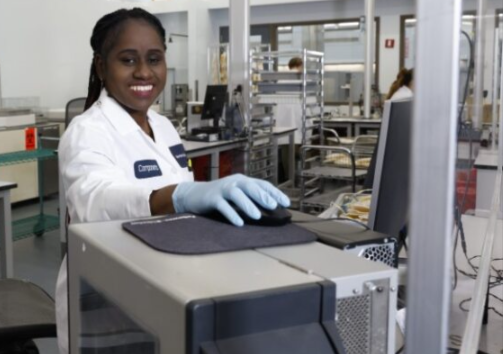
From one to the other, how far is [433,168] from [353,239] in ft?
1.18

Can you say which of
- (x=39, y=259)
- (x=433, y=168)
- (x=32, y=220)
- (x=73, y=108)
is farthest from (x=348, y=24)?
(x=433, y=168)

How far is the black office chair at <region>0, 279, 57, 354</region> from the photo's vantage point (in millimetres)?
1259

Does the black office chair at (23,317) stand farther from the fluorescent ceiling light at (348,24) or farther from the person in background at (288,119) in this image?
the fluorescent ceiling light at (348,24)

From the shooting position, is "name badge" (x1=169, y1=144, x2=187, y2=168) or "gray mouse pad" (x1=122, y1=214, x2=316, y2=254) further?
"name badge" (x1=169, y1=144, x2=187, y2=168)

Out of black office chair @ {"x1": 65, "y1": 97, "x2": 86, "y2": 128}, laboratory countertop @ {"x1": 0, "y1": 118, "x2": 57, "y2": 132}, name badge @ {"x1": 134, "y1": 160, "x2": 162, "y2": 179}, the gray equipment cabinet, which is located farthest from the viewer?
laboratory countertop @ {"x1": 0, "y1": 118, "x2": 57, "y2": 132}

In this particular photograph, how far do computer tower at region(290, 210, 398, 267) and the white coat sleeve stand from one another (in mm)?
285

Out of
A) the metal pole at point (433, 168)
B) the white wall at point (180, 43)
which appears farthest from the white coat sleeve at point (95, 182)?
the white wall at point (180, 43)

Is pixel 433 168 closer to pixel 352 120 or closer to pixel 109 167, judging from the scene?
pixel 109 167

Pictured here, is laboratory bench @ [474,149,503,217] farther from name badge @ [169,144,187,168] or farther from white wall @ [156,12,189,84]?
white wall @ [156,12,189,84]

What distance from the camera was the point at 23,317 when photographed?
4.33 ft

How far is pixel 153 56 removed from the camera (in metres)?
1.24

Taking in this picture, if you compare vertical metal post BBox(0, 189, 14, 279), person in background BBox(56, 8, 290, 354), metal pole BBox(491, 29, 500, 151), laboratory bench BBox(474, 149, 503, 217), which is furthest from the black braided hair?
metal pole BBox(491, 29, 500, 151)

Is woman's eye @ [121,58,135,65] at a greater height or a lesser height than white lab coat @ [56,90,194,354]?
greater

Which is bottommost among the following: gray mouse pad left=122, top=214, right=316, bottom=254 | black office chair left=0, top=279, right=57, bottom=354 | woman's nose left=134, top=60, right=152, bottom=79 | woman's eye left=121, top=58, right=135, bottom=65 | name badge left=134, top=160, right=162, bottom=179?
black office chair left=0, top=279, right=57, bottom=354
